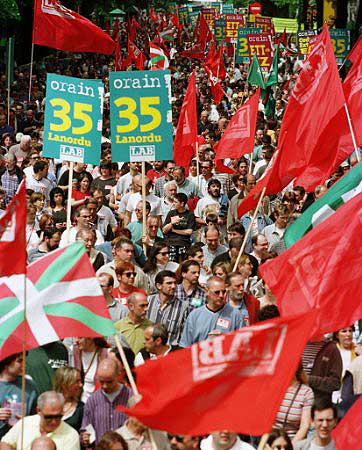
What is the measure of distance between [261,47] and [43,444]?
25.2 metres

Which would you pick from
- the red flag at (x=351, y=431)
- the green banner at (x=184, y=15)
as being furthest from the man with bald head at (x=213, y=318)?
the green banner at (x=184, y=15)

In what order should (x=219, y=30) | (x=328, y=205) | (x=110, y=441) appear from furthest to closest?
(x=219, y=30), (x=328, y=205), (x=110, y=441)

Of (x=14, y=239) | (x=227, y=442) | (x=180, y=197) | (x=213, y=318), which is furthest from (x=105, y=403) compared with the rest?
(x=180, y=197)

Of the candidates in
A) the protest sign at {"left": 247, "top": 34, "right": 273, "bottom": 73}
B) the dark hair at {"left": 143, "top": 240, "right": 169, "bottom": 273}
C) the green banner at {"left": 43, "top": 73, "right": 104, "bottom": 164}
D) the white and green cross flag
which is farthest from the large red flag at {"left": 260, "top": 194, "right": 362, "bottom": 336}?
the protest sign at {"left": 247, "top": 34, "right": 273, "bottom": 73}

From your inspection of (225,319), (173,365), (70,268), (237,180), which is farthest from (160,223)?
(173,365)

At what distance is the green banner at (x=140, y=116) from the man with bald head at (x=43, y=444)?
6895 mm

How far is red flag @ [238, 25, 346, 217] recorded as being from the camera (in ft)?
41.4

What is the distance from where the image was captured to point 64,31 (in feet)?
76.3

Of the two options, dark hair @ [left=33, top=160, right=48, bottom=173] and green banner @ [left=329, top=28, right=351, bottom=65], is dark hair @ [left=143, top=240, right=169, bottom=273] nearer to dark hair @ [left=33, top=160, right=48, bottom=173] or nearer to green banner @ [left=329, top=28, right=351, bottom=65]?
dark hair @ [left=33, top=160, right=48, bottom=173]

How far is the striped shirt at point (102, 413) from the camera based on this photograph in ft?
31.1

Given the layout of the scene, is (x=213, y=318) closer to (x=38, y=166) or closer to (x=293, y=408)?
(x=293, y=408)

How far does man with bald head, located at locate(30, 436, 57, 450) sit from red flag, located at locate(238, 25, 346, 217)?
4819 millimetres

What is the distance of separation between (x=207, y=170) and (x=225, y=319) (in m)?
8.01

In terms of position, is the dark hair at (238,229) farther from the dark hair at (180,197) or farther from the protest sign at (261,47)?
the protest sign at (261,47)
